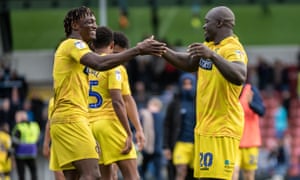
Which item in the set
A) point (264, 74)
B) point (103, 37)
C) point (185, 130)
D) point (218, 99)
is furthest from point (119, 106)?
point (264, 74)

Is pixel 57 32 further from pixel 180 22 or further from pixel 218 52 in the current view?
pixel 218 52

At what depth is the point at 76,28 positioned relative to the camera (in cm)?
1128

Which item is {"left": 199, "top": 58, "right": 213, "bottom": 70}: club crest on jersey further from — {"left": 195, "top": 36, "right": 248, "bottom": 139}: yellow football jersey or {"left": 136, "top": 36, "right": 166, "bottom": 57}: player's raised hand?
{"left": 136, "top": 36, "right": 166, "bottom": 57}: player's raised hand

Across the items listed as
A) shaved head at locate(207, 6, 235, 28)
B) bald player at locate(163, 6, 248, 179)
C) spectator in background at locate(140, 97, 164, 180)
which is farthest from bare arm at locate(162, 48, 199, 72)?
spectator in background at locate(140, 97, 164, 180)

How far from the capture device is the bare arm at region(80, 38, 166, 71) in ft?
34.3

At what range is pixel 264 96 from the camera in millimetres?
32594

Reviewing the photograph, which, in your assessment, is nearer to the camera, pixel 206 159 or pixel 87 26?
pixel 206 159

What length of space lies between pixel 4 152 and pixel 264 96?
10329 mm

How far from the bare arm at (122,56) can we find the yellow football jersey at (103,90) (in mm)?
2328

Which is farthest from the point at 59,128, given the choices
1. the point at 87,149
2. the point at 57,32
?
the point at 57,32

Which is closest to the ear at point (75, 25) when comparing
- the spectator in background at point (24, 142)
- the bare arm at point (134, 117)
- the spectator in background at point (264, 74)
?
the bare arm at point (134, 117)

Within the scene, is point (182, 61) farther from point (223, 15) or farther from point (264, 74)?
point (264, 74)

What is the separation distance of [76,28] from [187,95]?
6.25 m

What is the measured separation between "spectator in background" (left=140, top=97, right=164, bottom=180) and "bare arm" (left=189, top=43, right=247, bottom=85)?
13.2 m
